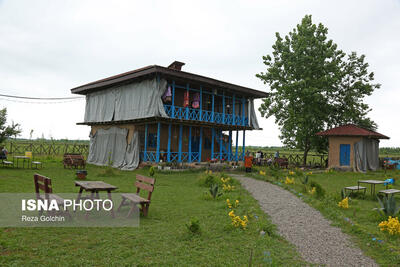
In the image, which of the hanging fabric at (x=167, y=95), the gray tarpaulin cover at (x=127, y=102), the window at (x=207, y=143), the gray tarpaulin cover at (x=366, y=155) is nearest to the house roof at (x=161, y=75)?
the gray tarpaulin cover at (x=127, y=102)

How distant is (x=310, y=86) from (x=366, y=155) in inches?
294

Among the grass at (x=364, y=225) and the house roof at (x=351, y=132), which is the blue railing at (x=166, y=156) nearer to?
the grass at (x=364, y=225)

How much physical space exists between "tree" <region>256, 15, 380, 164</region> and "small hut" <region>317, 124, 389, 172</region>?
9.60 ft

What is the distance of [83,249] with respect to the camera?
502cm

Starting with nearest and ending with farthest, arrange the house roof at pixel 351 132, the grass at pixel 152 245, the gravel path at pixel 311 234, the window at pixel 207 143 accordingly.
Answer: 1. the grass at pixel 152 245
2. the gravel path at pixel 311 234
3. the house roof at pixel 351 132
4. the window at pixel 207 143

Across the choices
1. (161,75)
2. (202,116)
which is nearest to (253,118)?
(202,116)

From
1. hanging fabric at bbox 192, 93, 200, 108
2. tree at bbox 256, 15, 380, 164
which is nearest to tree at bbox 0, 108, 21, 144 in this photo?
hanging fabric at bbox 192, 93, 200, 108

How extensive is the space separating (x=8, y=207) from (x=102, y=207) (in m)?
2.28

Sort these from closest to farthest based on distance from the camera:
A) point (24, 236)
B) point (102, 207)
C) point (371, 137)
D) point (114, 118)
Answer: point (24, 236) → point (102, 207) → point (114, 118) → point (371, 137)

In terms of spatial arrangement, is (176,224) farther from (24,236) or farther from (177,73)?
(177,73)

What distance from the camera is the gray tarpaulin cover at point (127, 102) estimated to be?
19750 millimetres

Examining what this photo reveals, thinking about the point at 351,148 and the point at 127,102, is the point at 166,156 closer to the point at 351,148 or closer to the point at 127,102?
the point at 127,102

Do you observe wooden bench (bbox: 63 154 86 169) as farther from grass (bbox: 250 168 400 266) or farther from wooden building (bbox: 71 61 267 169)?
grass (bbox: 250 168 400 266)

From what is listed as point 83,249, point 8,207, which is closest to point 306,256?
point 83,249
